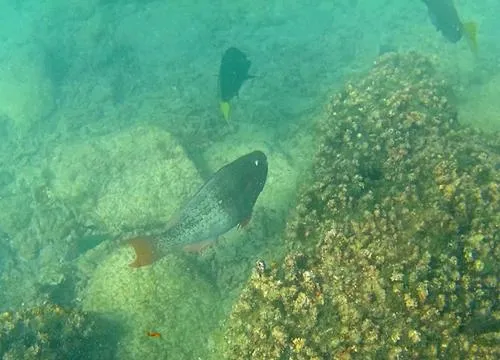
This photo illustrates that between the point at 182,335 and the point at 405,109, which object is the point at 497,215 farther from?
the point at 182,335

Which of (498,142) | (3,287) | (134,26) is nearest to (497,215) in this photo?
(498,142)

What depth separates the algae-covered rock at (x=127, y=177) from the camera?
8367mm

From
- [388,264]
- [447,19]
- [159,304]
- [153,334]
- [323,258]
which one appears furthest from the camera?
[447,19]

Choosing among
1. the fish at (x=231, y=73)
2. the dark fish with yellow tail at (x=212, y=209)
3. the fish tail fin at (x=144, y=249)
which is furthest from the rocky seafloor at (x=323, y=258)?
the fish at (x=231, y=73)

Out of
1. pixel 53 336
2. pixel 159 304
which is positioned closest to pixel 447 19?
pixel 159 304

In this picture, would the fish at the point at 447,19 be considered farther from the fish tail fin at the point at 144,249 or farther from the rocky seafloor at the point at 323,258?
the fish tail fin at the point at 144,249

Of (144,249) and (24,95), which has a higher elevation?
(144,249)

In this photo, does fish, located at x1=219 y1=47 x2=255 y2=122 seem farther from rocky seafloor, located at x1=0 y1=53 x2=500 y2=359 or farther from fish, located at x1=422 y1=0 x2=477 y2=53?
fish, located at x1=422 y1=0 x2=477 y2=53

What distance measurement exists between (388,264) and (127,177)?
241 inches

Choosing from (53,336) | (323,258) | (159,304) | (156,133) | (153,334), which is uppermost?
(323,258)

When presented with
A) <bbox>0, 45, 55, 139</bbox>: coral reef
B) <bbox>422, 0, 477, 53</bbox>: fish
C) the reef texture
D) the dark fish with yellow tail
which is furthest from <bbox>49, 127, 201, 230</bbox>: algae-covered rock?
<bbox>422, 0, 477, 53</bbox>: fish

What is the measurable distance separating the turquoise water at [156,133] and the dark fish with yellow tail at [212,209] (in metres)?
0.84

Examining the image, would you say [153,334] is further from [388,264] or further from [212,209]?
[388,264]

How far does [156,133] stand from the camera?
9453 millimetres
